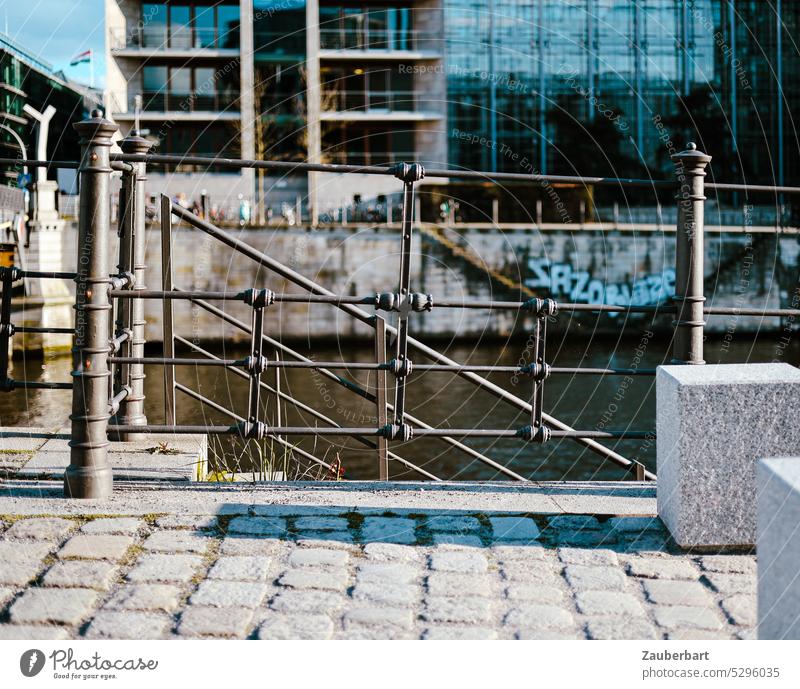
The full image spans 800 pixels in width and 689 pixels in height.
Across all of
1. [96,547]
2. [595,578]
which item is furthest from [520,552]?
[96,547]

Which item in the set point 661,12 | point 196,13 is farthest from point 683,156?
point 661,12

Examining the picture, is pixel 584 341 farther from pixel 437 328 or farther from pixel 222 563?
pixel 222 563

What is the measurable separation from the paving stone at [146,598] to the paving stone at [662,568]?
1.44 meters

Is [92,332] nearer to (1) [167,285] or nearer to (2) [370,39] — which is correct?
(1) [167,285]

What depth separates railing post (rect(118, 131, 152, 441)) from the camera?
16.5ft

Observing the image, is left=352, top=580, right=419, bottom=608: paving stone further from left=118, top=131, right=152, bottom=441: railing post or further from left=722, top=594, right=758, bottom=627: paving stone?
left=118, top=131, right=152, bottom=441: railing post

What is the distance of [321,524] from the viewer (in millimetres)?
3818

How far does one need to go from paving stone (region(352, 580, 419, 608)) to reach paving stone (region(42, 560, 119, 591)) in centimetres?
76

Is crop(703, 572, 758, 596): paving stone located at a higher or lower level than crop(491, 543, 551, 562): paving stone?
lower

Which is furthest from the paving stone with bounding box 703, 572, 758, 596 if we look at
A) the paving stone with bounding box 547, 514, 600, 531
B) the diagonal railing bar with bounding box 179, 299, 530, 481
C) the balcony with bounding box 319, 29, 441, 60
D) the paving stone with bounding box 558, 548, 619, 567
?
the balcony with bounding box 319, 29, 441, 60

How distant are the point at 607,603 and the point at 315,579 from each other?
887mm

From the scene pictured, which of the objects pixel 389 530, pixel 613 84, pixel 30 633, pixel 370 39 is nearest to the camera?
pixel 30 633

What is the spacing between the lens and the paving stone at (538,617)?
9.40 feet

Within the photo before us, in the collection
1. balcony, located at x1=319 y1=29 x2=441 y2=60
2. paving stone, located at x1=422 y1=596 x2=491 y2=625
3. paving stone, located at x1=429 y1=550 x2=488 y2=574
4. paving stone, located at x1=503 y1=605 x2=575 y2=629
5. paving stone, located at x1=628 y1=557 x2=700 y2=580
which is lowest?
paving stone, located at x1=503 y1=605 x2=575 y2=629
